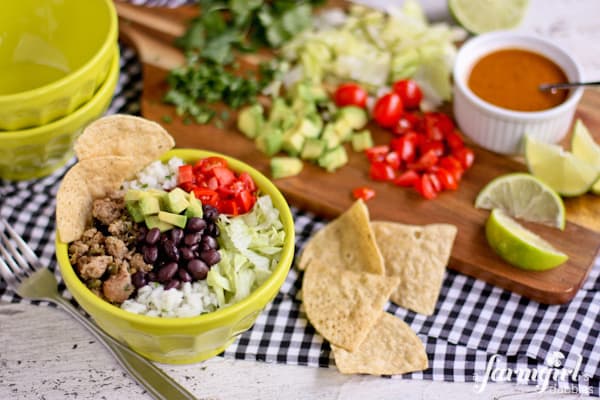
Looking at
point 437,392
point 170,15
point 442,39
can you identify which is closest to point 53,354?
point 437,392

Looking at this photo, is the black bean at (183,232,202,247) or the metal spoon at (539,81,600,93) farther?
the metal spoon at (539,81,600,93)

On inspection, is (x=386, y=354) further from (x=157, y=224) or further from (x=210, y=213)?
(x=157, y=224)

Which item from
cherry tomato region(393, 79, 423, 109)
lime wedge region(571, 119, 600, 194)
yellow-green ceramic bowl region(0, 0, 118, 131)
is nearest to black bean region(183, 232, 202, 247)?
yellow-green ceramic bowl region(0, 0, 118, 131)

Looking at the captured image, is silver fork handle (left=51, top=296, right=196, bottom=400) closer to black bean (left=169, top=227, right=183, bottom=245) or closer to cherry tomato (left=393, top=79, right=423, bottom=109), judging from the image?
black bean (left=169, top=227, right=183, bottom=245)

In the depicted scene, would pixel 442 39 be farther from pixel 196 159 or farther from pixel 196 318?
pixel 196 318

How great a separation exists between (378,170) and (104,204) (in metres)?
1.70

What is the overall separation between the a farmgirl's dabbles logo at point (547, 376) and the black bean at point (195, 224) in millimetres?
1545

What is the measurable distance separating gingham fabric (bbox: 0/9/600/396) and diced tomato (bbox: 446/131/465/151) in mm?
857

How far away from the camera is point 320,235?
4.39m

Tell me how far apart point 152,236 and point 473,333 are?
1724 millimetres

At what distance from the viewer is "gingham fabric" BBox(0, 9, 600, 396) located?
3.93 metres

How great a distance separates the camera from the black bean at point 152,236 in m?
3.57

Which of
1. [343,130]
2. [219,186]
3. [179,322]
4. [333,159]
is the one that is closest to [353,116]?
[343,130]

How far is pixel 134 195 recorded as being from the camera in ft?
12.1
